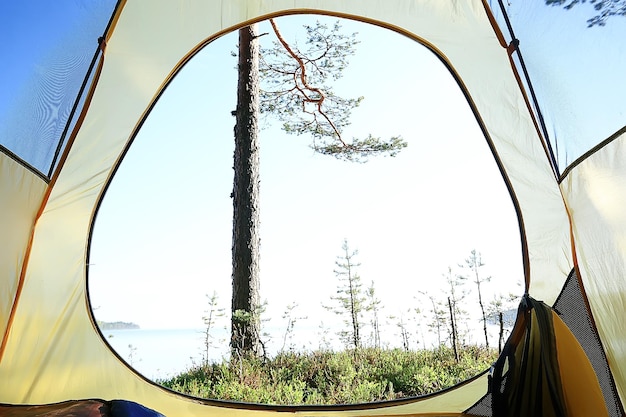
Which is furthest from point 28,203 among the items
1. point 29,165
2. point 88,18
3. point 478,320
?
point 478,320

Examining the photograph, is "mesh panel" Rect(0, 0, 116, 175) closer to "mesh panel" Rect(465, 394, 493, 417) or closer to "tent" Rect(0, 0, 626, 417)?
"tent" Rect(0, 0, 626, 417)

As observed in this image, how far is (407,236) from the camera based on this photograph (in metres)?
9.45

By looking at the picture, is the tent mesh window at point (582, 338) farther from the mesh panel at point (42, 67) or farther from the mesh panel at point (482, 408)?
the mesh panel at point (42, 67)

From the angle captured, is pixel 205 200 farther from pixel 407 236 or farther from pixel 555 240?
pixel 555 240

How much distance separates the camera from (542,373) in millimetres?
1316

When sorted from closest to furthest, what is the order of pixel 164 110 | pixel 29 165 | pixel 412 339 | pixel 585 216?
pixel 585 216
pixel 29 165
pixel 412 339
pixel 164 110

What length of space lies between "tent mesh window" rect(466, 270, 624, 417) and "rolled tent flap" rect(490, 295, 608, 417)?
0.61 ft

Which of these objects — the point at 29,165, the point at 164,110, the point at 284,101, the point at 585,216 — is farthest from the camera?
the point at 164,110

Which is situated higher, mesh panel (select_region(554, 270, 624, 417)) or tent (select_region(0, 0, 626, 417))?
tent (select_region(0, 0, 626, 417))

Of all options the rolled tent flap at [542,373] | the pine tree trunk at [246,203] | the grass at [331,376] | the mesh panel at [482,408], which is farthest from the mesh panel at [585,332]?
the pine tree trunk at [246,203]

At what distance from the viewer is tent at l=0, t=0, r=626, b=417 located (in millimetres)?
1301

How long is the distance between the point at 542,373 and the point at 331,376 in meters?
2.73

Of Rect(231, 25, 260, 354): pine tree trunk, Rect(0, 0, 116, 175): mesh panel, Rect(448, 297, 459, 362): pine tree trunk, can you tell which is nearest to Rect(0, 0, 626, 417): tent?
Rect(0, 0, 116, 175): mesh panel

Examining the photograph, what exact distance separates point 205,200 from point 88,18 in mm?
9319
